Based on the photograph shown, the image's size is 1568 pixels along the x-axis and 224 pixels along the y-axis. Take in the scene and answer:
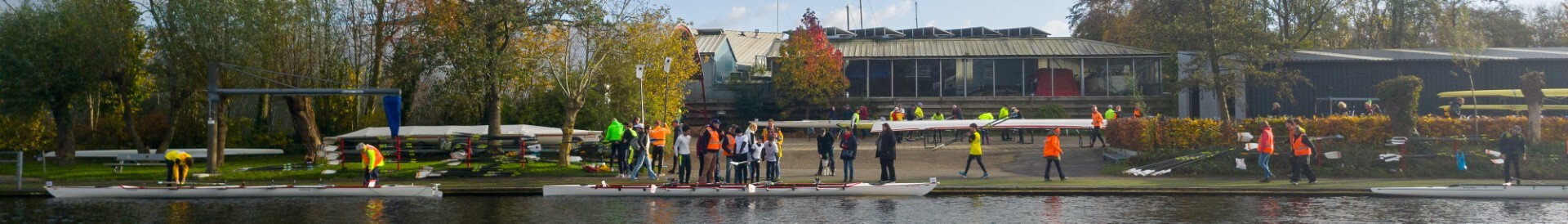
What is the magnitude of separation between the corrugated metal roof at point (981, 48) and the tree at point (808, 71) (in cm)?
236

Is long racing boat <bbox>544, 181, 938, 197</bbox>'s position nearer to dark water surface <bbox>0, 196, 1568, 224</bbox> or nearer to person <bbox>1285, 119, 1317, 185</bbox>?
dark water surface <bbox>0, 196, 1568, 224</bbox>

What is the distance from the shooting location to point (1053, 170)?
24.2m

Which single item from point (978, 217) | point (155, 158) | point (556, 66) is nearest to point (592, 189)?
point (978, 217)

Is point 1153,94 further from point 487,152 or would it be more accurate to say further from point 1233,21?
point 487,152

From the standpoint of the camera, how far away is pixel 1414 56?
35.9 m

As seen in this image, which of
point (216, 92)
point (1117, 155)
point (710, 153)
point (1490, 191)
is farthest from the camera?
point (1117, 155)

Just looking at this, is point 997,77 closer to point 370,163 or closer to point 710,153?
point 710,153

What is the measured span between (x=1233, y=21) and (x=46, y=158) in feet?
103

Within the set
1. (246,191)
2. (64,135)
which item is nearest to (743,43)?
(64,135)

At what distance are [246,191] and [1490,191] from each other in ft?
60.5

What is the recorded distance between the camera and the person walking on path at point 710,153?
20.0m

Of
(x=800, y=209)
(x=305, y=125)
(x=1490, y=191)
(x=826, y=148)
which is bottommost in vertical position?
(x=800, y=209)

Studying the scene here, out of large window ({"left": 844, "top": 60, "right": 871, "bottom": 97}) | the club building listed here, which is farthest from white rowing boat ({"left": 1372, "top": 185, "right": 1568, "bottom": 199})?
large window ({"left": 844, "top": 60, "right": 871, "bottom": 97})

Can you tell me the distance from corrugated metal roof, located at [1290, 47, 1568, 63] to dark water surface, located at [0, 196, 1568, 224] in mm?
19436
